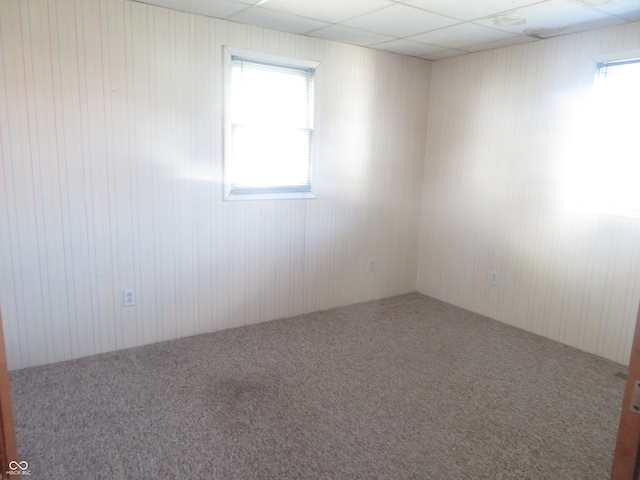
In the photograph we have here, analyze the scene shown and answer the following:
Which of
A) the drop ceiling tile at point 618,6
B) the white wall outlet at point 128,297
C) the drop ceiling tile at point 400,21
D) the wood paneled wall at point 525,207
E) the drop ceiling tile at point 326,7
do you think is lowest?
the white wall outlet at point 128,297

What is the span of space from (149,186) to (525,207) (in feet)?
9.78

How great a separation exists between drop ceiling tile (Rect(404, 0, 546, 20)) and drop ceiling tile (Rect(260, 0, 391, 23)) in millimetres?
254

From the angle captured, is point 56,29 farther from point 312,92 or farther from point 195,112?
point 312,92

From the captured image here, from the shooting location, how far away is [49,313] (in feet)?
9.62

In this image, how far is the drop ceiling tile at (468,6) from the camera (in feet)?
9.00

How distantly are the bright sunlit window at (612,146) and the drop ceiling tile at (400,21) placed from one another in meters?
1.20

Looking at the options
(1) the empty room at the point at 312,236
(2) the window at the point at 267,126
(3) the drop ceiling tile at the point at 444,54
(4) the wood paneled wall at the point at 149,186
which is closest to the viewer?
(1) the empty room at the point at 312,236

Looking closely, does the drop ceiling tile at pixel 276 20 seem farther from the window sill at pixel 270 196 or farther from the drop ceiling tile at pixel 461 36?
the window sill at pixel 270 196

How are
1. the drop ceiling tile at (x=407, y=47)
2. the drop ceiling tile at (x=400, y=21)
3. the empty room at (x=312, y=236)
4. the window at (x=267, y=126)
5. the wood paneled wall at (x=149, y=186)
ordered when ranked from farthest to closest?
1. the drop ceiling tile at (x=407, y=47)
2. the window at (x=267, y=126)
3. the drop ceiling tile at (x=400, y=21)
4. the wood paneled wall at (x=149, y=186)
5. the empty room at (x=312, y=236)

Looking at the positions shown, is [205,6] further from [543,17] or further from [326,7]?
[543,17]

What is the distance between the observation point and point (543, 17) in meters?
2.99

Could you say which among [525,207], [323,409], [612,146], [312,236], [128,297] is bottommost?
[323,409]

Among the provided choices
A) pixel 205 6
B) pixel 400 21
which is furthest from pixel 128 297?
pixel 400 21

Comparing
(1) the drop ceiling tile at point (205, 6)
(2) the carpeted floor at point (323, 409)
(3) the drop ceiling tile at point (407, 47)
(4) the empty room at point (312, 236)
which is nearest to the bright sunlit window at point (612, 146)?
(4) the empty room at point (312, 236)
